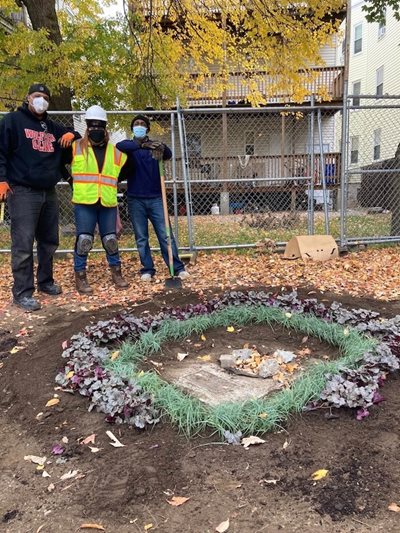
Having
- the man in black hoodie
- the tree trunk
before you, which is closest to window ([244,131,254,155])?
the tree trunk

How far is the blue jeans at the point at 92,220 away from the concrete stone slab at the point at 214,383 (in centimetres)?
251

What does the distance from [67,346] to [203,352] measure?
107cm

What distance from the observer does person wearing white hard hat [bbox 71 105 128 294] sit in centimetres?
508

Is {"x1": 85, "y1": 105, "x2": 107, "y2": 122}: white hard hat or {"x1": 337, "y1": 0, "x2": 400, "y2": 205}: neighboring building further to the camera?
{"x1": 337, "y1": 0, "x2": 400, "y2": 205}: neighboring building

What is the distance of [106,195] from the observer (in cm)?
524

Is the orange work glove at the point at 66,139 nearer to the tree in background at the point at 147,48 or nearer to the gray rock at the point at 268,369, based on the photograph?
the tree in background at the point at 147,48

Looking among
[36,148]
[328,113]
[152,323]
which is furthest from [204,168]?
[152,323]

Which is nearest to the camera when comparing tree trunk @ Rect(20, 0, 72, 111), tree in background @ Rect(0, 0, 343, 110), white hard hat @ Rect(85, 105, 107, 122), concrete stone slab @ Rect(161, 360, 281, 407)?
concrete stone slab @ Rect(161, 360, 281, 407)

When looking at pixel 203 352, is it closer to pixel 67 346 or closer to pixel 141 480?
pixel 67 346

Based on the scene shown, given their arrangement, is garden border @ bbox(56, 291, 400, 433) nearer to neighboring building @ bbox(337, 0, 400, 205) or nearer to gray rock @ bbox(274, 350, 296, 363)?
gray rock @ bbox(274, 350, 296, 363)

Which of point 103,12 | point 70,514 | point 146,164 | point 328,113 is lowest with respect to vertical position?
point 70,514

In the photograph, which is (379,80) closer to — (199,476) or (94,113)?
(94,113)

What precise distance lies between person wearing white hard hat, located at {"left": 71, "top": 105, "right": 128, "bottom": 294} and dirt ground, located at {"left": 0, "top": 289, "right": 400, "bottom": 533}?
2.67m

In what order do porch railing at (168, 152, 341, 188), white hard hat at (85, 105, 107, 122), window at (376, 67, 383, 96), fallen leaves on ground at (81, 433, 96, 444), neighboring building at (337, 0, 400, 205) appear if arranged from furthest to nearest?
window at (376, 67, 383, 96) → neighboring building at (337, 0, 400, 205) → porch railing at (168, 152, 341, 188) → white hard hat at (85, 105, 107, 122) → fallen leaves on ground at (81, 433, 96, 444)
